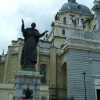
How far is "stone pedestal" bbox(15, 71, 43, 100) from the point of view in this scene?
7.52 m

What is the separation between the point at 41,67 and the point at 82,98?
11.1 meters

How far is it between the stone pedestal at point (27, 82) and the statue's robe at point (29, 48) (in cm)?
81

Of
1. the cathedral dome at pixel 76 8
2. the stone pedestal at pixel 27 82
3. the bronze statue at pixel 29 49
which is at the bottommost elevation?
the stone pedestal at pixel 27 82

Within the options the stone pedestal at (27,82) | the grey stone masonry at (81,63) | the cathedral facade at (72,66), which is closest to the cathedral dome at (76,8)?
the cathedral facade at (72,66)

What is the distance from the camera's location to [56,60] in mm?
26828

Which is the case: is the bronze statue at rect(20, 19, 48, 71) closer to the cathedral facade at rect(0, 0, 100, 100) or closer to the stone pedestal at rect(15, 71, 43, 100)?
the stone pedestal at rect(15, 71, 43, 100)

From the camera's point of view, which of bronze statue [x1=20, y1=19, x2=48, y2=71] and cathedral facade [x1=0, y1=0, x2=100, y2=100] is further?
cathedral facade [x1=0, y1=0, x2=100, y2=100]

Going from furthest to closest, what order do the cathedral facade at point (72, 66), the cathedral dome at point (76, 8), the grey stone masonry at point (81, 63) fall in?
the cathedral dome at point (76, 8), the cathedral facade at point (72, 66), the grey stone masonry at point (81, 63)

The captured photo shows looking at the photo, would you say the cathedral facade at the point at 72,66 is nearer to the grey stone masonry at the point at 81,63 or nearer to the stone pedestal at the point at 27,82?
the grey stone masonry at the point at 81,63

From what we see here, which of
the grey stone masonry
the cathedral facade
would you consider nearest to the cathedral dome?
the cathedral facade

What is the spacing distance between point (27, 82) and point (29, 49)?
2.07 metres

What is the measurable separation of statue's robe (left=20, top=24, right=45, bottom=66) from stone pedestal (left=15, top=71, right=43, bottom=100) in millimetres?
807

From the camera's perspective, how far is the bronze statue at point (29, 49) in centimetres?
834

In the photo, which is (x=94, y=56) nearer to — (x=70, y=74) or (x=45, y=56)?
(x=70, y=74)
